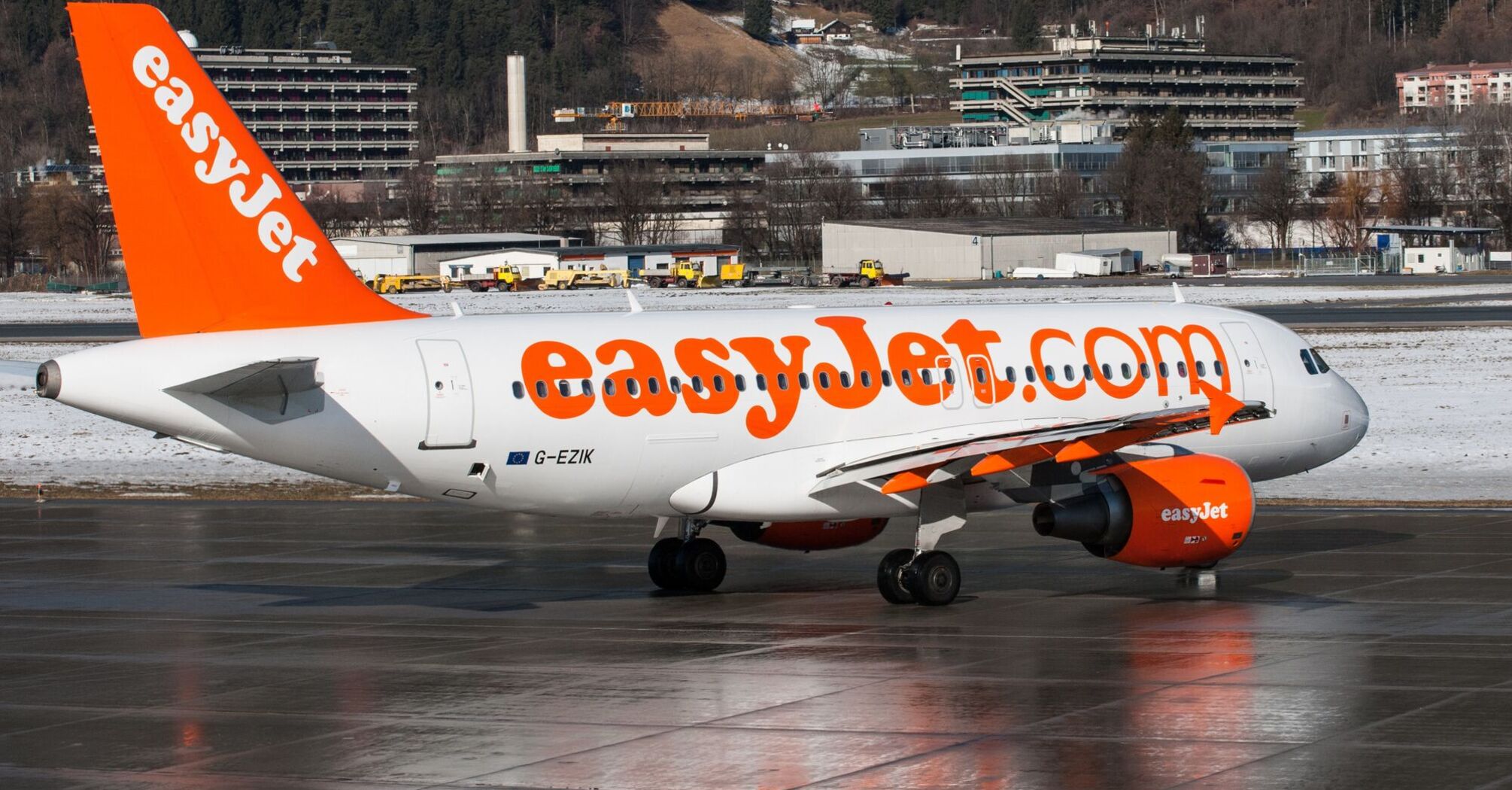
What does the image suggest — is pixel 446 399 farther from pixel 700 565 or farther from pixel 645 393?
pixel 700 565

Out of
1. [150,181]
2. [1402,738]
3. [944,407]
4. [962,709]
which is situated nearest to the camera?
[1402,738]

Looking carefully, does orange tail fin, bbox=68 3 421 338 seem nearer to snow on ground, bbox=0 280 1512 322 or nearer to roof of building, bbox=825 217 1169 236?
snow on ground, bbox=0 280 1512 322

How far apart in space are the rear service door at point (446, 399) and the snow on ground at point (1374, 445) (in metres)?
11.3

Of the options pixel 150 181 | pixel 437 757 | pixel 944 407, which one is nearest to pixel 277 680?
pixel 437 757

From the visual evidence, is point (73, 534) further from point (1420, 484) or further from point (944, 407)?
point (1420, 484)

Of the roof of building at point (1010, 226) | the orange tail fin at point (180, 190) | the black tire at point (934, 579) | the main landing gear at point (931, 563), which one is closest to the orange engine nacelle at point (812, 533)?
the main landing gear at point (931, 563)

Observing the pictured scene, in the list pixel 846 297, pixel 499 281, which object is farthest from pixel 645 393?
pixel 499 281

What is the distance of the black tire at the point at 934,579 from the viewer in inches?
1061

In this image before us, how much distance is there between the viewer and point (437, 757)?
18250 millimetres

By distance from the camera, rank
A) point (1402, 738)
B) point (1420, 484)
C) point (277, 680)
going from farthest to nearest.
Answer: point (1420, 484) → point (277, 680) → point (1402, 738)

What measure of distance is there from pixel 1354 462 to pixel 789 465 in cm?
2178

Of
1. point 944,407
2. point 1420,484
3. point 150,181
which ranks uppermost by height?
point 150,181

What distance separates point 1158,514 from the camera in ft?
87.8

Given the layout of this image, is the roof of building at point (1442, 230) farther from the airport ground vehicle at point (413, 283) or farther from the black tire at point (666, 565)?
the black tire at point (666, 565)
